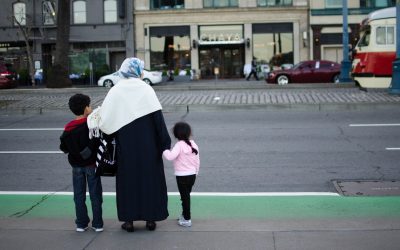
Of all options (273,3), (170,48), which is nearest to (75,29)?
(170,48)

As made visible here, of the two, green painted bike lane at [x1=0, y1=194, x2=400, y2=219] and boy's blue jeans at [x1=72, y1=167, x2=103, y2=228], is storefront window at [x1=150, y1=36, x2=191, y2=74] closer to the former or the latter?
green painted bike lane at [x1=0, y1=194, x2=400, y2=219]

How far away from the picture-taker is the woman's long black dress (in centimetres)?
589

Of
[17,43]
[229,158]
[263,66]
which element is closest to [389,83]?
[229,158]

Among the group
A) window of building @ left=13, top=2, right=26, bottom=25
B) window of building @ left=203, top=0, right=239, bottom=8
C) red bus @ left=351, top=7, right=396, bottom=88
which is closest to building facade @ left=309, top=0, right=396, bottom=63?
window of building @ left=203, top=0, right=239, bottom=8

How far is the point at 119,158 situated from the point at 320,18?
127 ft

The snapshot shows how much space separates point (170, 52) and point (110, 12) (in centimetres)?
532

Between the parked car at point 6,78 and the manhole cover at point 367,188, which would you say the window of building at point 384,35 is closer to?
the manhole cover at point 367,188

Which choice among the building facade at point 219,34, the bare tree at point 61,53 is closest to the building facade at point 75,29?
the building facade at point 219,34

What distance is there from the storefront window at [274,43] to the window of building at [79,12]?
1274cm

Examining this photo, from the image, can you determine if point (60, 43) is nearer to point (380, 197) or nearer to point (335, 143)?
point (335, 143)

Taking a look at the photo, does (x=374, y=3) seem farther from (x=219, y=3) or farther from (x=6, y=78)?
(x=6, y=78)

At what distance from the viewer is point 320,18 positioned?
4266 centimetres

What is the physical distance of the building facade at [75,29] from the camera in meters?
44.0

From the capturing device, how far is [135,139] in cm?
588
